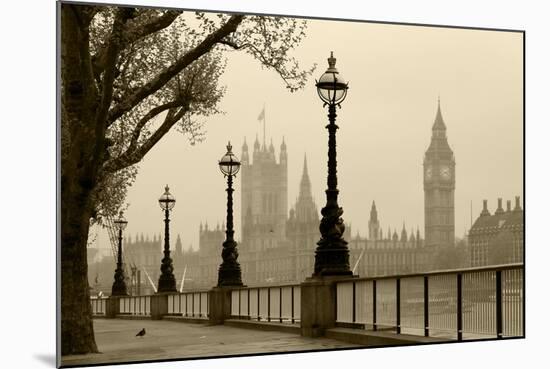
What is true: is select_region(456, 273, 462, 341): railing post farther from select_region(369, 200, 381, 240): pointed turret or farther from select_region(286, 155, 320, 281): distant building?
select_region(286, 155, 320, 281): distant building

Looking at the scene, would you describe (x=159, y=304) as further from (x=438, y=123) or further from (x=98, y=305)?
(x=438, y=123)

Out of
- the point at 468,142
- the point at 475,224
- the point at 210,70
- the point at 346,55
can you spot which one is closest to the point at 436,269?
the point at 475,224

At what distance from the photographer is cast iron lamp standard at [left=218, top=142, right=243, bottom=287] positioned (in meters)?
13.0

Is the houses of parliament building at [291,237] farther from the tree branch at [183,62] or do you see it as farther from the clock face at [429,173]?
the tree branch at [183,62]

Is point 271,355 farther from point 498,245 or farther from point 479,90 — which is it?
point 479,90

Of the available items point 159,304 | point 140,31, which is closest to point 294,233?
point 159,304

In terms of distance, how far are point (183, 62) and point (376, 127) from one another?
2779 mm

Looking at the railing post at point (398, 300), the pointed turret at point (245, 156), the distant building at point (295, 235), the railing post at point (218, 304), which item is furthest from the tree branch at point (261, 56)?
the railing post at point (398, 300)

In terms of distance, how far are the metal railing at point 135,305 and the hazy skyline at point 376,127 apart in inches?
37.3

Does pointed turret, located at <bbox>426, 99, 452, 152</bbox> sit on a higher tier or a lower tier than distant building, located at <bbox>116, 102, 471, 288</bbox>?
higher

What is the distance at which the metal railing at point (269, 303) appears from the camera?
13.7 metres

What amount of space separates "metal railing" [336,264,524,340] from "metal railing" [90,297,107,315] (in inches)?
132

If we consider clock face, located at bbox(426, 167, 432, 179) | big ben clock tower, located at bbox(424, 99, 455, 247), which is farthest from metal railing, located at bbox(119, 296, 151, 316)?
clock face, located at bbox(426, 167, 432, 179)

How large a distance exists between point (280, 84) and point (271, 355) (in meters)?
3.43
